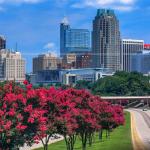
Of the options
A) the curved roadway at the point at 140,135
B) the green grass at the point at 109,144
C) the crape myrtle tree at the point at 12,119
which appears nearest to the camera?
the crape myrtle tree at the point at 12,119

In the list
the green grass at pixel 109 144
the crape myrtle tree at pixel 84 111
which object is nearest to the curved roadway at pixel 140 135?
the green grass at pixel 109 144

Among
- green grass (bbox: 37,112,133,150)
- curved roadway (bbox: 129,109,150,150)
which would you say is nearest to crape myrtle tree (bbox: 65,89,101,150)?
green grass (bbox: 37,112,133,150)

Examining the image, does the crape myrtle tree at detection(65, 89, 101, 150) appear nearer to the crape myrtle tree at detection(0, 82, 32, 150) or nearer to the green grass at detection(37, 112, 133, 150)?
the green grass at detection(37, 112, 133, 150)

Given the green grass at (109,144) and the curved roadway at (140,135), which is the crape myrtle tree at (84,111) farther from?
the curved roadway at (140,135)

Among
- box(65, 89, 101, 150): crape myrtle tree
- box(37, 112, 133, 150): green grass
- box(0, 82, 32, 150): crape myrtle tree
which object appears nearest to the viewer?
box(0, 82, 32, 150): crape myrtle tree

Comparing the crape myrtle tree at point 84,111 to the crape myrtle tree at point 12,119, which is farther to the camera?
the crape myrtle tree at point 84,111

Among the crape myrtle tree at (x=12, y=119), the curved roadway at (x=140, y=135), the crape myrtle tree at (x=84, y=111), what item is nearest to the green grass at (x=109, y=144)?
the curved roadway at (x=140, y=135)

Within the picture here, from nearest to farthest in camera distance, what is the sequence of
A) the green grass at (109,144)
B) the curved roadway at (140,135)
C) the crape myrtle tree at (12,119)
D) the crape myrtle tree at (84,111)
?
the crape myrtle tree at (12,119), the crape myrtle tree at (84,111), the green grass at (109,144), the curved roadway at (140,135)

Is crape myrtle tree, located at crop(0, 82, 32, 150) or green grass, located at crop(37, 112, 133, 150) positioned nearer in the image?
crape myrtle tree, located at crop(0, 82, 32, 150)

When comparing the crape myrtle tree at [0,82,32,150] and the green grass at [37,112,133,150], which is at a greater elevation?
the crape myrtle tree at [0,82,32,150]

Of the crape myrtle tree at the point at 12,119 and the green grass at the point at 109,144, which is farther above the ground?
the crape myrtle tree at the point at 12,119

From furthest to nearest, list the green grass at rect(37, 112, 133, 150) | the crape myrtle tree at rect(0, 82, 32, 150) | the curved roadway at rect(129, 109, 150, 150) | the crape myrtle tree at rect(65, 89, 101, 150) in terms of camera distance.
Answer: the curved roadway at rect(129, 109, 150, 150) < the green grass at rect(37, 112, 133, 150) < the crape myrtle tree at rect(65, 89, 101, 150) < the crape myrtle tree at rect(0, 82, 32, 150)

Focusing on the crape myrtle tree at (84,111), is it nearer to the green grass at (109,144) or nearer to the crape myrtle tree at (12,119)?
the green grass at (109,144)

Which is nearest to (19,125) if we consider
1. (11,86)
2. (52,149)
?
(11,86)
